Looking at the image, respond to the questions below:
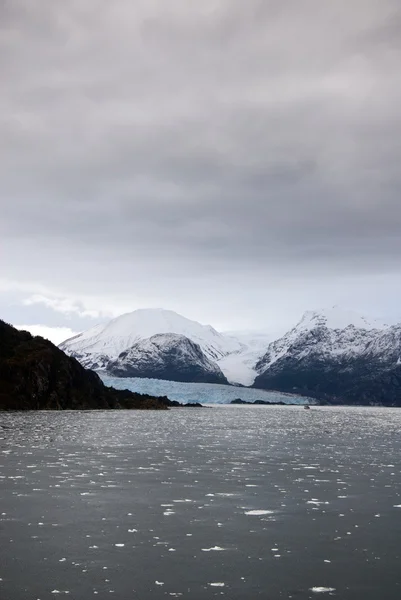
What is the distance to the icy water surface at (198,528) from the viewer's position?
14.8 m

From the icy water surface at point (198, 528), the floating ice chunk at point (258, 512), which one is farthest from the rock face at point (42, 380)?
the floating ice chunk at point (258, 512)

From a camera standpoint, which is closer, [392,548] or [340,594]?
[340,594]

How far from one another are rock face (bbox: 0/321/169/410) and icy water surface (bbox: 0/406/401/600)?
354ft


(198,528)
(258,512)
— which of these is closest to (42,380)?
(258,512)

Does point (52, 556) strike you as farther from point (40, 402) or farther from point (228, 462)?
point (40, 402)

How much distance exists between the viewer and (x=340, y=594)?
559 inches

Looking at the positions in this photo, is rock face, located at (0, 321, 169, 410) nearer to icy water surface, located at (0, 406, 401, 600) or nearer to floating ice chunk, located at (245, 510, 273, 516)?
icy water surface, located at (0, 406, 401, 600)

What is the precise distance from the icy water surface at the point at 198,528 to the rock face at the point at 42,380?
108020 millimetres

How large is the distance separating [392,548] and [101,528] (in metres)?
9.10

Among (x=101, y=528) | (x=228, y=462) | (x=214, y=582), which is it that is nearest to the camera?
(x=214, y=582)

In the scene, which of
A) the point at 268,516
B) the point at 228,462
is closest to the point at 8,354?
the point at 228,462

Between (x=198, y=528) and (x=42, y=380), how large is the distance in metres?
137

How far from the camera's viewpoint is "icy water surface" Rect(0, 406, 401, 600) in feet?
48.5

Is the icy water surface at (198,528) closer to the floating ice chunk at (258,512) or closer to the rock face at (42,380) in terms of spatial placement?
the floating ice chunk at (258,512)
